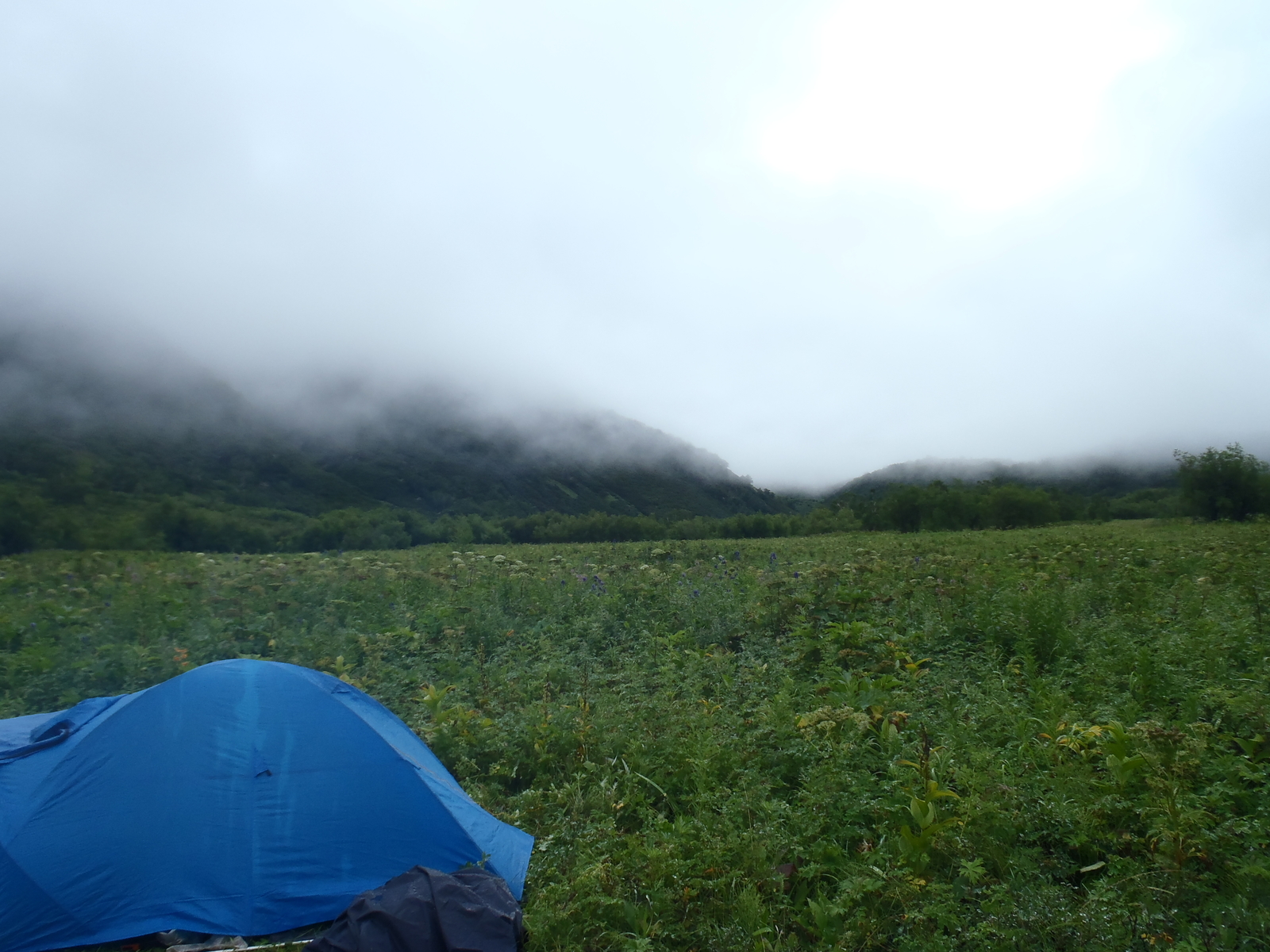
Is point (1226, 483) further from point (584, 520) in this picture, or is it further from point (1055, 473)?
point (1055, 473)

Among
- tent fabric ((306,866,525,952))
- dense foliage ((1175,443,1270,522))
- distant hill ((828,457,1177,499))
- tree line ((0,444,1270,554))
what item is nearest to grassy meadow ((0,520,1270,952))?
tent fabric ((306,866,525,952))

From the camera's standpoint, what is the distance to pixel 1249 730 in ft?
14.8

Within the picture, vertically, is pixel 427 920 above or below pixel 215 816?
below

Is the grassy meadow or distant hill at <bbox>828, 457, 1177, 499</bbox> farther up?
distant hill at <bbox>828, 457, 1177, 499</bbox>

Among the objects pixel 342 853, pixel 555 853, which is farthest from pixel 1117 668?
pixel 342 853

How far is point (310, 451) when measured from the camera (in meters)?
93.8

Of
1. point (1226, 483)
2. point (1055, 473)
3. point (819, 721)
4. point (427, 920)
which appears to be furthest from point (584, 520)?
point (1055, 473)

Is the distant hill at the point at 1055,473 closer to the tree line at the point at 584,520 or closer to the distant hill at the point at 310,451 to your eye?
the distant hill at the point at 310,451

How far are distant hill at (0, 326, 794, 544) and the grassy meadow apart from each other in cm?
3664

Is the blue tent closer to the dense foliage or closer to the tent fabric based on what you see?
the tent fabric

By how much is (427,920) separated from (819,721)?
3222 mm

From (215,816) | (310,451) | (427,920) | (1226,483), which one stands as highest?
(310,451)

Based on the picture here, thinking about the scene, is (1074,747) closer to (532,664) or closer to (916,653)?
(916,653)

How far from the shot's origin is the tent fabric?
3467 mm
